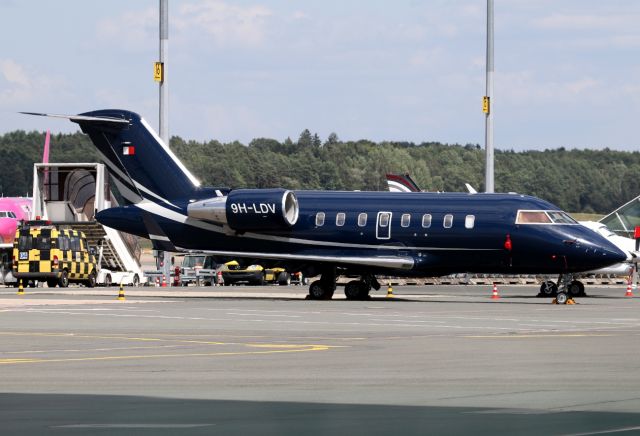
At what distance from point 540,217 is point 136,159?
1367 centimetres

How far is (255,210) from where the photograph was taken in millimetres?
43625

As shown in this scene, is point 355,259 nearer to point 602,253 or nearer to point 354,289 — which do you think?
point 354,289

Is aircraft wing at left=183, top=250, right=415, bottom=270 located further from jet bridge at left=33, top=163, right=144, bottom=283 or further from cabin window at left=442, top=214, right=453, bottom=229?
jet bridge at left=33, top=163, right=144, bottom=283

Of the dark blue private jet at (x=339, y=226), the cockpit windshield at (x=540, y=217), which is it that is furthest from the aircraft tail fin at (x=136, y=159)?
the cockpit windshield at (x=540, y=217)

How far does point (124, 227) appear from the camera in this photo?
46.3 metres

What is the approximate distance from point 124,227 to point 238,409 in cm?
3355

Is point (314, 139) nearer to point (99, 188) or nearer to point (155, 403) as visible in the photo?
point (99, 188)

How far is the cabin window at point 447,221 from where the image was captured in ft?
A: 140

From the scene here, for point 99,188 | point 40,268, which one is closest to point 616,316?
point 40,268

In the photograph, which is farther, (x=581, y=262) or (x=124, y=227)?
(x=124, y=227)

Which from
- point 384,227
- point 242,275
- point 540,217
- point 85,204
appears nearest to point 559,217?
point 540,217

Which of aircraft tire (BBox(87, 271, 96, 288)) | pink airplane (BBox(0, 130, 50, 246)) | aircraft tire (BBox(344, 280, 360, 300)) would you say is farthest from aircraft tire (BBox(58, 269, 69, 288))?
aircraft tire (BBox(344, 280, 360, 300))

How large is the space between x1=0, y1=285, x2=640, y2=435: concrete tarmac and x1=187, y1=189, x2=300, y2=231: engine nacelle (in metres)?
10.4

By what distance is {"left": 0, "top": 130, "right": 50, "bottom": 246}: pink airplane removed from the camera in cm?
7231
